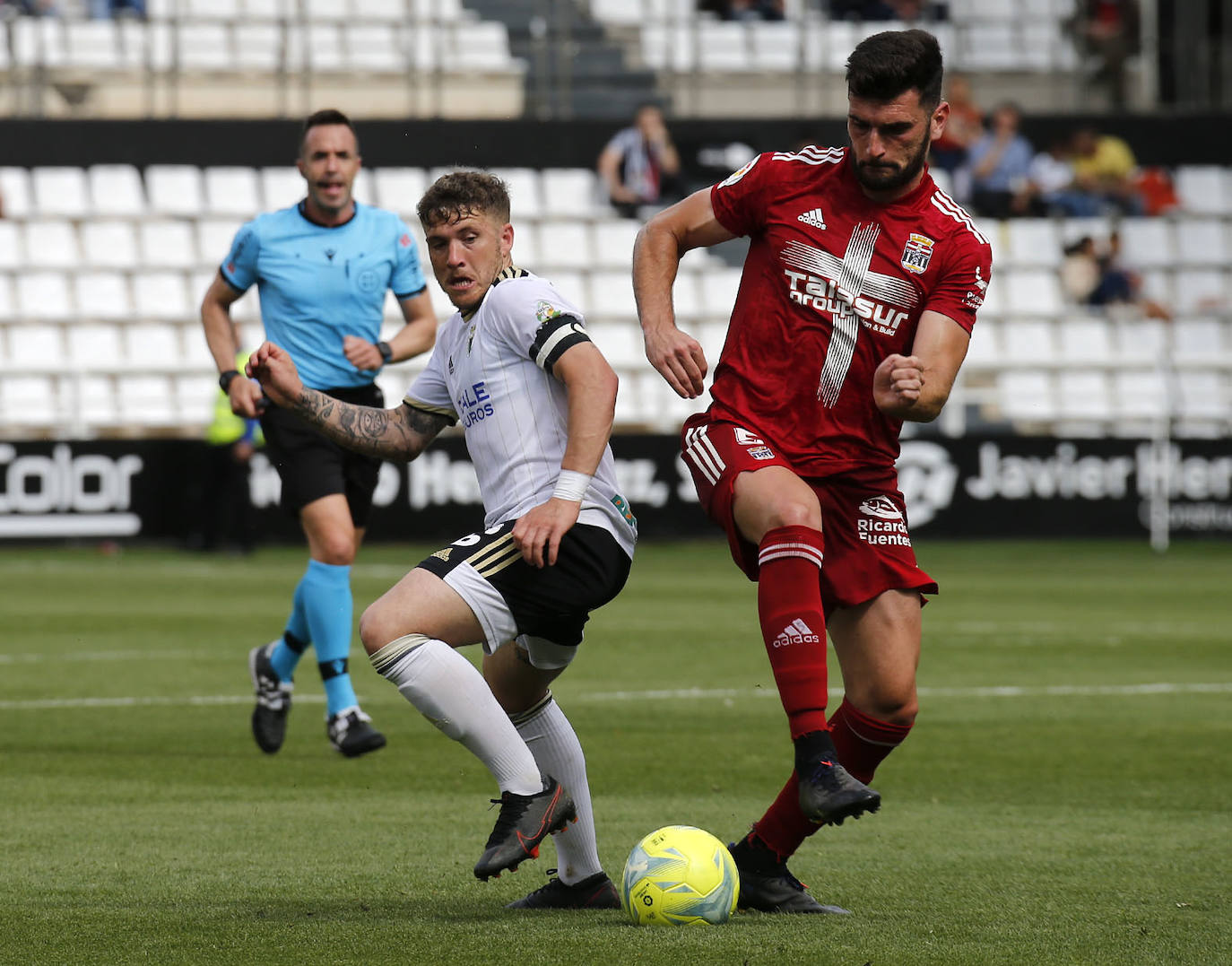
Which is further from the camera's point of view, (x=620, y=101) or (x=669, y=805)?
(x=620, y=101)

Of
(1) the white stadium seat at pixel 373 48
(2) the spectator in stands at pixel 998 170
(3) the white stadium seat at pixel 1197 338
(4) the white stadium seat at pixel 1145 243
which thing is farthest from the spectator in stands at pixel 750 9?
(3) the white stadium seat at pixel 1197 338

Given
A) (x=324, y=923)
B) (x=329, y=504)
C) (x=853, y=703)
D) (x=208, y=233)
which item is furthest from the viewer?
(x=208, y=233)

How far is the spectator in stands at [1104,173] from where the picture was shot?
23516mm

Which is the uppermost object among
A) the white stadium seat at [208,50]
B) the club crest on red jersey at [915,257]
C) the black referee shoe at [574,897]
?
the white stadium seat at [208,50]

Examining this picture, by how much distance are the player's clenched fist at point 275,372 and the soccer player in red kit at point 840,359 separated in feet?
3.07

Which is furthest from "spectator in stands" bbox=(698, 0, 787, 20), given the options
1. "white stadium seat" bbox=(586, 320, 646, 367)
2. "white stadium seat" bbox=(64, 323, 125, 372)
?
"white stadium seat" bbox=(64, 323, 125, 372)

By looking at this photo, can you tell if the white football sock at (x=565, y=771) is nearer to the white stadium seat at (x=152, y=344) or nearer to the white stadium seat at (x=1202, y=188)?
the white stadium seat at (x=152, y=344)

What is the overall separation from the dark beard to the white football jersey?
31.2 inches

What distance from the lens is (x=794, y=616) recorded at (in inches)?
179

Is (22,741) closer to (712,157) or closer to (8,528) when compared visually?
(8,528)

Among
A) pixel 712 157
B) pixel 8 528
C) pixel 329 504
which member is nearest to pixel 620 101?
pixel 712 157

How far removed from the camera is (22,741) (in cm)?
→ 784

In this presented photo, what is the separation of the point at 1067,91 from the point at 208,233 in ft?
36.9

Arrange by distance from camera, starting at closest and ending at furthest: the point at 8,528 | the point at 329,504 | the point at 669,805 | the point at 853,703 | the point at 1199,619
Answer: the point at 853,703, the point at 669,805, the point at 329,504, the point at 1199,619, the point at 8,528
